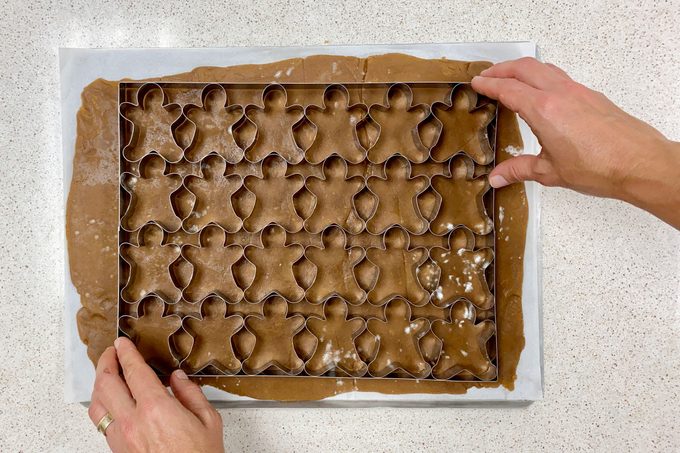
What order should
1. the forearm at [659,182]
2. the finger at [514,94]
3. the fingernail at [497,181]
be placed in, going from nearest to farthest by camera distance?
1. the forearm at [659,182]
2. the finger at [514,94]
3. the fingernail at [497,181]

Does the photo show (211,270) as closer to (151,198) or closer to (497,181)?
(151,198)

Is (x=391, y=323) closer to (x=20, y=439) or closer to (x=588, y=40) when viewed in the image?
(x=588, y=40)

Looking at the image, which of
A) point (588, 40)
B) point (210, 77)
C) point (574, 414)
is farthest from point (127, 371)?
point (588, 40)

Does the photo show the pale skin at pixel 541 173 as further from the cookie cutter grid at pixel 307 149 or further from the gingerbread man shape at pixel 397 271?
the gingerbread man shape at pixel 397 271

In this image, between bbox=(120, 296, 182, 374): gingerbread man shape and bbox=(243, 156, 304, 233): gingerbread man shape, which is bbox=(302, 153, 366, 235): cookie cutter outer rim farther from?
bbox=(120, 296, 182, 374): gingerbread man shape

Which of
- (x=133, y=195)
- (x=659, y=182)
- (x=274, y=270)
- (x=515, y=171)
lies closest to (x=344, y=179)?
(x=274, y=270)

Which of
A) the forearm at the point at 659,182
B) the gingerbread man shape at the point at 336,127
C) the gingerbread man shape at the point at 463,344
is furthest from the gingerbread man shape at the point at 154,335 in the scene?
the forearm at the point at 659,182
